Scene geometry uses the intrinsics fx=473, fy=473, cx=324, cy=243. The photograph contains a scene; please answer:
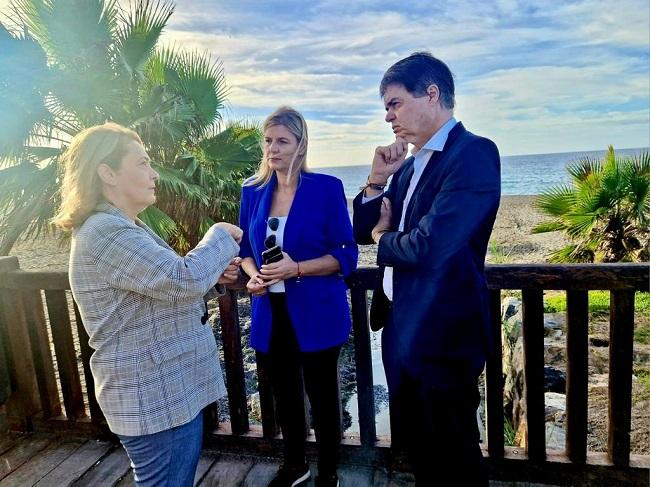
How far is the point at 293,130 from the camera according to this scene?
1839 mm

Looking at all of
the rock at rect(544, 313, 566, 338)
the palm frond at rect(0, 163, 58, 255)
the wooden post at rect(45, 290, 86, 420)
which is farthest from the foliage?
the palm frond at rect(0, 163, 58, 255)

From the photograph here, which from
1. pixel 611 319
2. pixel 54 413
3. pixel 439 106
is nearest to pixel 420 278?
pixel 439 106

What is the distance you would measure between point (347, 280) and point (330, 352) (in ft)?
1.02

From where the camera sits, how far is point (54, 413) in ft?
8.59

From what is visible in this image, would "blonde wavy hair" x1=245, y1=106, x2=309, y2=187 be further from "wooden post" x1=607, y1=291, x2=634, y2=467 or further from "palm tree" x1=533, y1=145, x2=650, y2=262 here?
"palm tree" x1=533, y1=145, x2=650, y2=262

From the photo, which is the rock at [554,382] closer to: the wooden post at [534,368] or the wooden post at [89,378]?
the wooden post at [534,368]

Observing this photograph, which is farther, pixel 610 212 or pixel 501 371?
pixel 610 212

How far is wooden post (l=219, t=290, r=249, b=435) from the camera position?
223 cm

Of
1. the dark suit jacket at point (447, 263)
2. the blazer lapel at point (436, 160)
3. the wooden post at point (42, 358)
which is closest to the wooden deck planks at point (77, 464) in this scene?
the wooden post at point (42, 358)

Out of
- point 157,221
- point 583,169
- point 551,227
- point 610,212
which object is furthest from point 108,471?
point 583,169

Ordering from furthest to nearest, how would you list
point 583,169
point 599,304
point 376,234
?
point 583,169
point 599,304
point 376,234

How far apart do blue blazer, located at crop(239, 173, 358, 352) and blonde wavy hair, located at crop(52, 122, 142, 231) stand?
0.68 metres

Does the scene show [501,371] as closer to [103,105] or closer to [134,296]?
[134,296]

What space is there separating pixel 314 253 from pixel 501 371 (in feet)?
3.00
